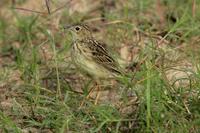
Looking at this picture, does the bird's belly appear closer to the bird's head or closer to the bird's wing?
the bird's wing

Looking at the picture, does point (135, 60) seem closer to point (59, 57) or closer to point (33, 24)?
point (59, 57)

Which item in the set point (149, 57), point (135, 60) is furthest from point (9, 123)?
point (135, 60)

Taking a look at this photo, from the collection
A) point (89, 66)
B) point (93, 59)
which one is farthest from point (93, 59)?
point (89, 66)

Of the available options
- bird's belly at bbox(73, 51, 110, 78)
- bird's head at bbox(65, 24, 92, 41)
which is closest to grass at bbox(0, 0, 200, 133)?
bird's belly at bbox(73, 51, 110, 78)

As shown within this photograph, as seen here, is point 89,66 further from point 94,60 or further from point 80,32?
point 80,32

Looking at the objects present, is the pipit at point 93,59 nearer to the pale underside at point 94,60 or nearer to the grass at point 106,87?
the pale underside at point 94,60

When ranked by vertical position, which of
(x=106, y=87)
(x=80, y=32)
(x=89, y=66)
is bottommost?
(x=106, y=87)

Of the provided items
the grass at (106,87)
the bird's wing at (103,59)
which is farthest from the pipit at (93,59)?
the grass at (106,87)

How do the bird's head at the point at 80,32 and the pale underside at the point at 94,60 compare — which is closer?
the pale underside at the point at 94,60
